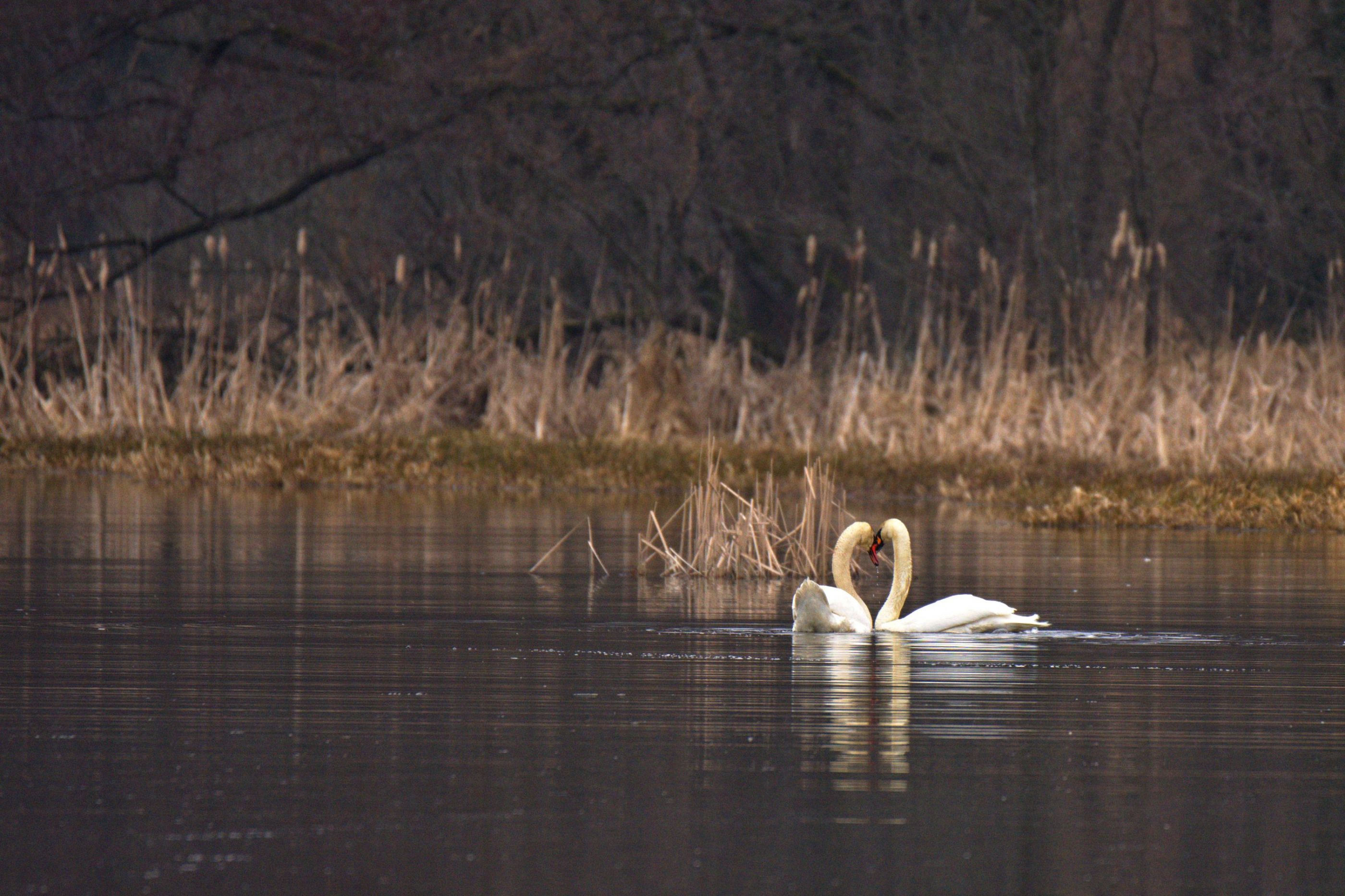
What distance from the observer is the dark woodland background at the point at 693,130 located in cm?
2842

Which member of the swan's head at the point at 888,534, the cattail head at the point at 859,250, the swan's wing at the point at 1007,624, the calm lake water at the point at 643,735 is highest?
the cattail head at the point at 859,250

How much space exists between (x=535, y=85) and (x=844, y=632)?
1784cm

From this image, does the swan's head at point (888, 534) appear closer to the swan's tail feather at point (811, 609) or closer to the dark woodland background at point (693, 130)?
the swan's tail feather at point (811, 609)

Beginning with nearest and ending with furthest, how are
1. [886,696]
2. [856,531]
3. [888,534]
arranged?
[886,696] < [888,534] < [856,531]

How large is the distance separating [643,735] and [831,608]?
3528mm

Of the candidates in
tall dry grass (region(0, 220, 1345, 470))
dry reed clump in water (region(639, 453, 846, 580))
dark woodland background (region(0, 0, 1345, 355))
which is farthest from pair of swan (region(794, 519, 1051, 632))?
dark woodland background (region(0, 0, 1345, 355))

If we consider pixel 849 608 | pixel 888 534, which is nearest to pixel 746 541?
pixel 888 534

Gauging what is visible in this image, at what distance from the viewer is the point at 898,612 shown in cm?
1171

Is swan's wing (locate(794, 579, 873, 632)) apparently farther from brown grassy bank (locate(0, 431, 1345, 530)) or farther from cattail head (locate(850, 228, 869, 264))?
cattail head (locate(850, 228, 869, 264))

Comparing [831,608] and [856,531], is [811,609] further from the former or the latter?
[856,531]

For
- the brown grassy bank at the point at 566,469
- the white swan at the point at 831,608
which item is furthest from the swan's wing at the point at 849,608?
the brown grassy bank at the point at 566,469

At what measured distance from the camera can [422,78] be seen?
28422 mm

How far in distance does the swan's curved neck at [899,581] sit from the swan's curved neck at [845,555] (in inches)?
10.1

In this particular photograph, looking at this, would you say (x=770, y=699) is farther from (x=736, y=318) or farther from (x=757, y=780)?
(x=736, y=318)
